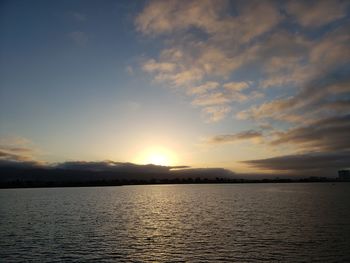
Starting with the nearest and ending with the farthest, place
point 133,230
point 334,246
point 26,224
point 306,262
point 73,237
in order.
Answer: point 306,262 → point 334,246 → point 73,237 → point 133,230 → point 26,224

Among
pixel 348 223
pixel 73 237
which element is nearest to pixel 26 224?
pixel 73 237

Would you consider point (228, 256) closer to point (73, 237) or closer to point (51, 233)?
point (73, 237)

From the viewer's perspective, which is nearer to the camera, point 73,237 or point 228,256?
point 228,256

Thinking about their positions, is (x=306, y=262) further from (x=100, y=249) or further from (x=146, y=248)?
(x=100, y=249)

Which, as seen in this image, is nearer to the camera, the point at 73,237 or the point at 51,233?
the point at 73,237

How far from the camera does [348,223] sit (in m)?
62.1

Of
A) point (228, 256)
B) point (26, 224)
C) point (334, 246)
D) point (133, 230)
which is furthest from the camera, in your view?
point (26, 224)

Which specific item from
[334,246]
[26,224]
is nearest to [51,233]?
[26,224]

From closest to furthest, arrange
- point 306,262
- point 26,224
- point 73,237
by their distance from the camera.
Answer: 1. point 306,262
2. point 73,237
3. point 26,224

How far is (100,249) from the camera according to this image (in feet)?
142

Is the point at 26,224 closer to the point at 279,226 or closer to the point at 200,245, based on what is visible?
the point at 200,245

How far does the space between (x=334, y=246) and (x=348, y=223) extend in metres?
24.1

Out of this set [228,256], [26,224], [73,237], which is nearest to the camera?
[228,256]

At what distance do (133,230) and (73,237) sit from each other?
12.1 meters
